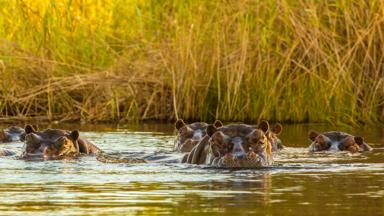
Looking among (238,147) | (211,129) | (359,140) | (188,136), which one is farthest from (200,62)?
(238,147)

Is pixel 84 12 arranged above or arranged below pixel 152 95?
above

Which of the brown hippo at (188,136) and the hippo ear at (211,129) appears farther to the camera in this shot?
the brown hippo at (188,136)

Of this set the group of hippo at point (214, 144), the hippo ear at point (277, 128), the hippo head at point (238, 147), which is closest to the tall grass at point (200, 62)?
the group of hippo at point (214, 144)

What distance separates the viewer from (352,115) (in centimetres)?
1641

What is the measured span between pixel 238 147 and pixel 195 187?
1.30 metres

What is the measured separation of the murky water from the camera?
282 inches

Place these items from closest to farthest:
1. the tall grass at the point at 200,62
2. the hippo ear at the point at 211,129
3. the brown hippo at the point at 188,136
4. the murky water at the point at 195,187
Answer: the murky water at the point at 195,187
the hippo ear at the point at 211,129
the brown hippo at the point at 188,136
the tall grass at the point at 200,62

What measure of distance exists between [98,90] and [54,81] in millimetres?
686

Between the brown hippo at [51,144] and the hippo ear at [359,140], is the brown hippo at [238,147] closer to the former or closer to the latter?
the brown hippo at [51,144]

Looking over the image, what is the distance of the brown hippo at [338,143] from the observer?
1284 centimetres

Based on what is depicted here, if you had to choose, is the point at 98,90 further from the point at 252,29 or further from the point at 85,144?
the point at 85,144

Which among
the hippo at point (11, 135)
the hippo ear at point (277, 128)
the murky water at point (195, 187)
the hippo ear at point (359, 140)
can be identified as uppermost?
the hippo ear at point (277, 128)

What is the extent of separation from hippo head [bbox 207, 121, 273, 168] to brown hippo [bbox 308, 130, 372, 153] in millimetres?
2912

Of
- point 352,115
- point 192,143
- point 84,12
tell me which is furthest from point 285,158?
point 84,12
